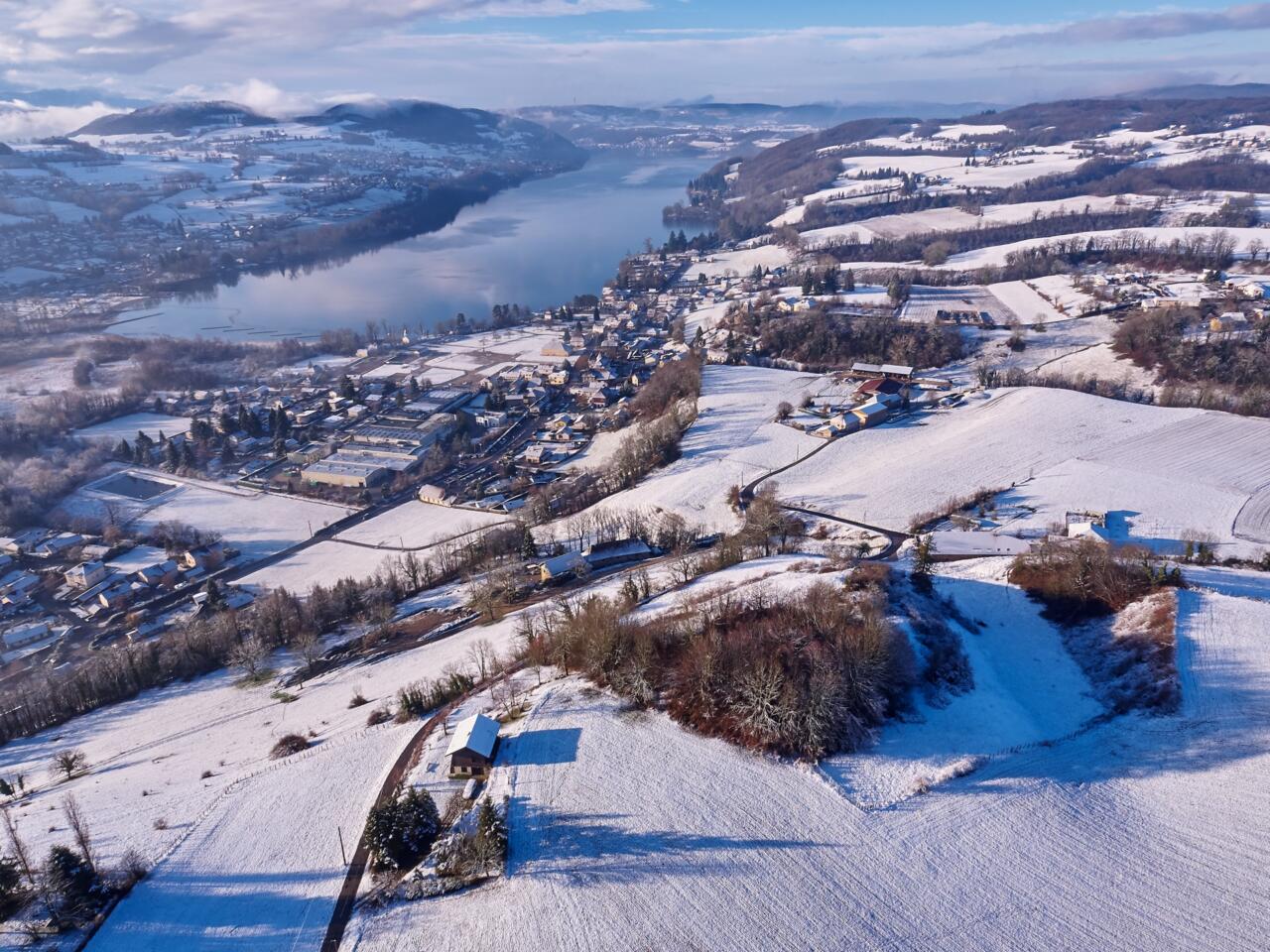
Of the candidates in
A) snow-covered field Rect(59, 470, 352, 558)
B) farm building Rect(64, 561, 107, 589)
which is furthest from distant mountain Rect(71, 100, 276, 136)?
farm building Rect(64, 561, 107, 589)

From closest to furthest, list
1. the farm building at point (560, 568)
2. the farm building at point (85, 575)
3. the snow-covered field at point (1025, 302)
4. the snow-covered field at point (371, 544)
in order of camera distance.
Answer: the farm building at point (560, 568) → the farm building at point (85, 575) → the snow-covered field at point (371, 544) → the snow-covered field at point (1025, 302)

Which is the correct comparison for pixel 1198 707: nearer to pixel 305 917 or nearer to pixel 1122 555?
pixel 1122 555

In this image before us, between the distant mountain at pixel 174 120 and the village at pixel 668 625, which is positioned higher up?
the distant mountain at pixel 174 120

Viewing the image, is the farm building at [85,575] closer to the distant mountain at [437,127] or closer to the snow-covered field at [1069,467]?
the snow-covered field at [1069,467]

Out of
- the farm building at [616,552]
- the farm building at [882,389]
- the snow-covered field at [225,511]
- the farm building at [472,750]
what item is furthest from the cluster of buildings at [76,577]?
the farm building at [882,389]

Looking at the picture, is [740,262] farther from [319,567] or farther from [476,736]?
[476,736]

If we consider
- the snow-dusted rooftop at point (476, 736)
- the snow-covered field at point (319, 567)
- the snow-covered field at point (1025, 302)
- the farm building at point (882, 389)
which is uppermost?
the snow-covered field at point (1025, 302)

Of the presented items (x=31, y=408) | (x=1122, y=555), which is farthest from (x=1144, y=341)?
(x=31, y=408)
